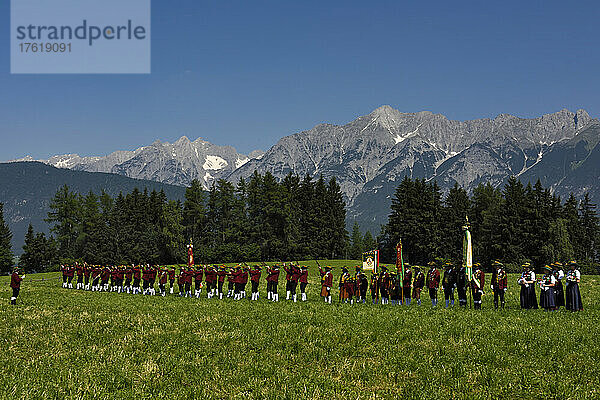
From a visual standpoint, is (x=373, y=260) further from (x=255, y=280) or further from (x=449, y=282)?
(x=449, y=282)

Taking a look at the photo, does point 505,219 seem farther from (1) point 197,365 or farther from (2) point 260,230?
(1) point 197,365

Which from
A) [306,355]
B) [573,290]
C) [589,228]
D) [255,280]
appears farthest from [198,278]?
[589,228]

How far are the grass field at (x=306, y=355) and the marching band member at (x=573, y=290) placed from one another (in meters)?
1.46

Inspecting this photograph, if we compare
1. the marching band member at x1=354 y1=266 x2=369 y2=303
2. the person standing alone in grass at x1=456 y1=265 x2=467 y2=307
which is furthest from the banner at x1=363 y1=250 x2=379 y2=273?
the person standing alone in grass at x1=456 y1=265 x2=467 y2=307

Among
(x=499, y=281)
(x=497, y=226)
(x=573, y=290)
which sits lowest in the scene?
(x=573, y=290)

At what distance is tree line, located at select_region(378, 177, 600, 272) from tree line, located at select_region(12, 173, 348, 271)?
61.4ft

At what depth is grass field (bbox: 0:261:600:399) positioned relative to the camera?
1114 centimetres

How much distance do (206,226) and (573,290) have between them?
8978 cm

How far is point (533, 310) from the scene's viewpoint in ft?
76.5

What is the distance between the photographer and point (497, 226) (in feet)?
301

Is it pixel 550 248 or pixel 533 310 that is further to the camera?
pixel 550 248

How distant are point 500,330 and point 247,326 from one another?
31.1ft

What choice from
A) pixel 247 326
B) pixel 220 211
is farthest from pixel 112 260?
pixel 247 326

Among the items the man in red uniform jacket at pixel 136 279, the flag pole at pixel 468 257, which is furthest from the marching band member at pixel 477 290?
the man in red uniform jacket at pixel 136 279
